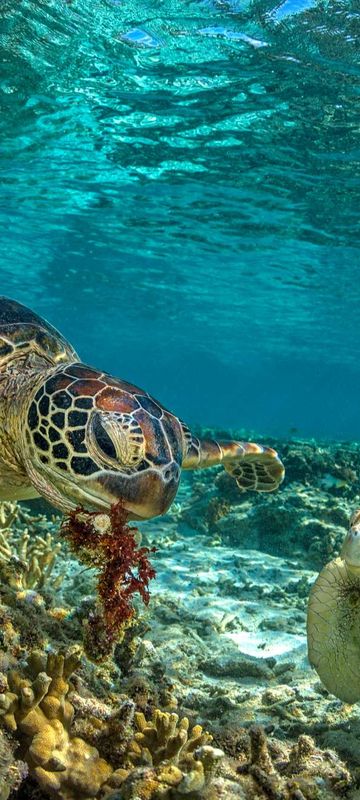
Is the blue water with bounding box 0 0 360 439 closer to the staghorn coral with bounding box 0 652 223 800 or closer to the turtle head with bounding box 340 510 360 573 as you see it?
the turtle head with bounding box 340 510 360 573

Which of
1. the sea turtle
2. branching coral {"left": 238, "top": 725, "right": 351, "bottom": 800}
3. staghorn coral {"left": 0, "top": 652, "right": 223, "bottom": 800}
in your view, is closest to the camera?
staghorn coral {"left": 0, "top": 652, "right": 223, "bottom": 800}

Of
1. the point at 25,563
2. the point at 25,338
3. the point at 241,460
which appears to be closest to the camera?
the point at 25,563

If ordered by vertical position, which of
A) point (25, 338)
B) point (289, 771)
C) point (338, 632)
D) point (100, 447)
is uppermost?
point (25, 338)

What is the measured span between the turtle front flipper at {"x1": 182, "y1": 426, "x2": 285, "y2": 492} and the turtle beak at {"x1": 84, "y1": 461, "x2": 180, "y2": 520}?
1.24 metres

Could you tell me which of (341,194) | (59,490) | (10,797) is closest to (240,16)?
(341,194)

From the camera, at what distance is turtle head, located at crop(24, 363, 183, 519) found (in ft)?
9.35

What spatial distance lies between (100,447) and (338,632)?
1.48 meters

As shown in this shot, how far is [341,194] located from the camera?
1481 cm

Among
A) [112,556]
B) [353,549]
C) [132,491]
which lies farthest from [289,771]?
[132,491]

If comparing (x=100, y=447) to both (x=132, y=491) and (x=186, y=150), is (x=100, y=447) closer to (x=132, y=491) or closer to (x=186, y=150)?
(x=132, y=491)

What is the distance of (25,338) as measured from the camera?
4.44m

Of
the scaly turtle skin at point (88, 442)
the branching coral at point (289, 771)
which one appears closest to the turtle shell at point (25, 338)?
the scaly turtle skin at point (88, 442)

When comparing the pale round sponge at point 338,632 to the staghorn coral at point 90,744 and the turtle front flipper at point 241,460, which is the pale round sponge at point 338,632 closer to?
the staghorn coral at point 90,744

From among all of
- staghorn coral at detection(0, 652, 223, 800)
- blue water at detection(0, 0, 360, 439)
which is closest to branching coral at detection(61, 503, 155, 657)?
staghorn coral at detection(0, 652, 223, 800)
